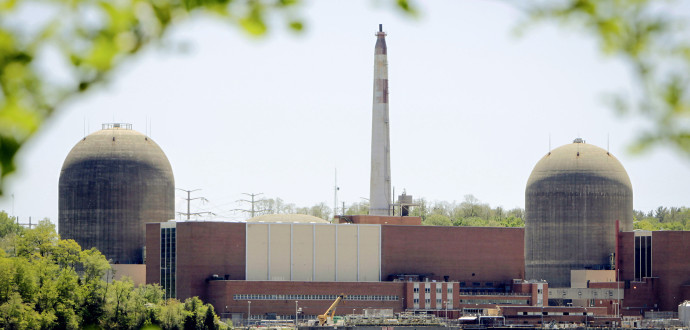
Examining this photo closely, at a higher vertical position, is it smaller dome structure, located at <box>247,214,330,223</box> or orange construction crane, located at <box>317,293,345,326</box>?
smaller dome structure, located at <box>247,214,330,223</box>

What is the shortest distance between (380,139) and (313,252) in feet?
50.3

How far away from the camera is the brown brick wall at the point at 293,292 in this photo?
3927 inches

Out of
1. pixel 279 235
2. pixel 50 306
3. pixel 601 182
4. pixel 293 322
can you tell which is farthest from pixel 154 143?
pixel 601 182

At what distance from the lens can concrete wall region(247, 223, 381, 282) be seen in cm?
10394

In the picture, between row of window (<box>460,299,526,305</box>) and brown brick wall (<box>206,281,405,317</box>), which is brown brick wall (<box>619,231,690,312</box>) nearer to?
row of window (<box>460,299,526,305</box>)

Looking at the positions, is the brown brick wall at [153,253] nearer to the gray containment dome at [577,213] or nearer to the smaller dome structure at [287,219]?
the smaller dome structure at [287,219]

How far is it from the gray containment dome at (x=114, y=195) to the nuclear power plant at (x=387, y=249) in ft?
0.41

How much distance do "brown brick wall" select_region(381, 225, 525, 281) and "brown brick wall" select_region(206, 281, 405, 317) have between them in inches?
145

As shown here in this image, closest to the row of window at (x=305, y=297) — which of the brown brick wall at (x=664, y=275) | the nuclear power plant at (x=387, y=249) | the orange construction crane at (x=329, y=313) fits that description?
the nuclear power plant at (x=387, y=249)

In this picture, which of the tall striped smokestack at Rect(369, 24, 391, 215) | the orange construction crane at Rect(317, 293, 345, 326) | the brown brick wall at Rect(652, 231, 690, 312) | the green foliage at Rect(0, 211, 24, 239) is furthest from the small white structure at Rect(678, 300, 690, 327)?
the green foliage at Rect(0, 211, 24, 239)

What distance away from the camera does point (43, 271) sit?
9012 cm

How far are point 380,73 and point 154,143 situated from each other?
24.3m

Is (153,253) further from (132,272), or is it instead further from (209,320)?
(209,320)

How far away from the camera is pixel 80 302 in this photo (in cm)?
8650
